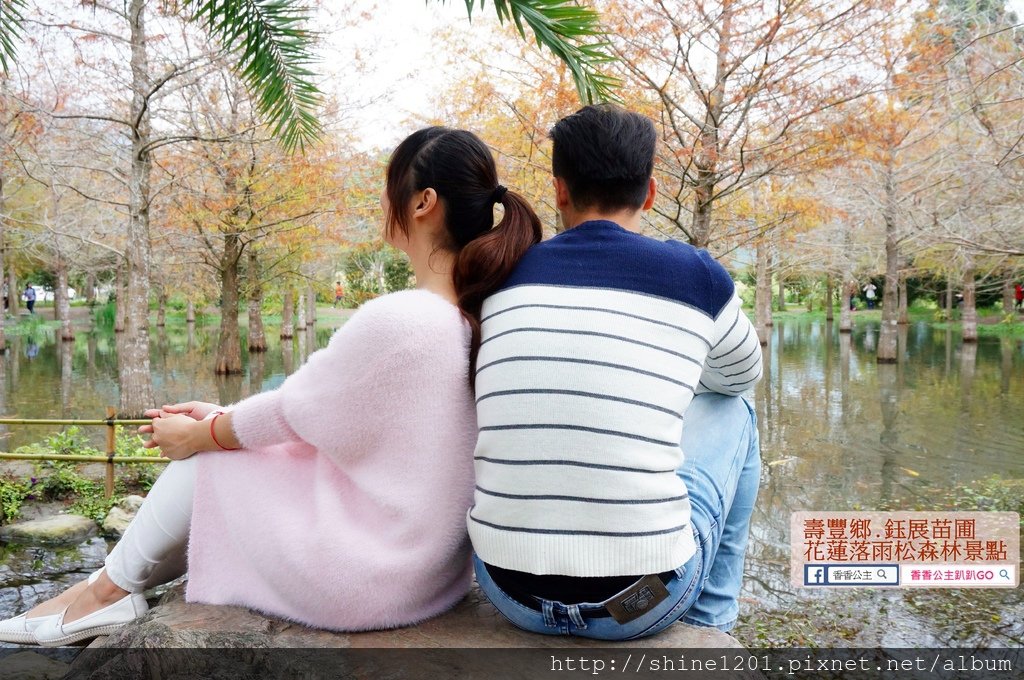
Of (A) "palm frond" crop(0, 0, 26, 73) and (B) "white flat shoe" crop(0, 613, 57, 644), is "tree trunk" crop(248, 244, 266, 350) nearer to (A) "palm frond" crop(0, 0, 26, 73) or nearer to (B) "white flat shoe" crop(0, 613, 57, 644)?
(A) "palm frond" crop(0, 0, 26, 73)

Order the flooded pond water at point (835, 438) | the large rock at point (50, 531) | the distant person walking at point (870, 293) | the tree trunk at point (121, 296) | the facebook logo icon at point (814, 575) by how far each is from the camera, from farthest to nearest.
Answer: the distant person walking at point (870, 293), the tree trunk at point (121, 296), the large rock at point (50, 531), the flooded pond water at point (835, 438), the facebook logo icon at point (814, 575)

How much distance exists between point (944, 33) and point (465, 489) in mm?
7993

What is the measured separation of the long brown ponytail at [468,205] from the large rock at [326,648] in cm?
58

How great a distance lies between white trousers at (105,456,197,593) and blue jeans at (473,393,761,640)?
72cm

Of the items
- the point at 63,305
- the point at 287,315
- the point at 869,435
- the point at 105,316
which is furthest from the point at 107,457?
the point at 105,316

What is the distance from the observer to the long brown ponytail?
1.64 m

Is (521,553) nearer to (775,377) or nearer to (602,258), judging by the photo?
(602,258)

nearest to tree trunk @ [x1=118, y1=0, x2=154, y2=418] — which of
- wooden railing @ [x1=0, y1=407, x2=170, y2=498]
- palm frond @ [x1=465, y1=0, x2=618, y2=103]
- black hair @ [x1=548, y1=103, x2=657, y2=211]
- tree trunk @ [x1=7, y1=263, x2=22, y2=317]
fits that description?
A: wooden railing @ [x1=0, y1=407, x2=170, y2=498]

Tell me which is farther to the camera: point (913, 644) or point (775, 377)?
point (775, 377)

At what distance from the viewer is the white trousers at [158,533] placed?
5.73 ft

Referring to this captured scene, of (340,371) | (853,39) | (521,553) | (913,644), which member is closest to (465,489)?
(521,553)

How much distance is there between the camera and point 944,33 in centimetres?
736

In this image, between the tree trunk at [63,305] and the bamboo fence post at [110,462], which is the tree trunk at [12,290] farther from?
the bamboo fence post at [110,462]

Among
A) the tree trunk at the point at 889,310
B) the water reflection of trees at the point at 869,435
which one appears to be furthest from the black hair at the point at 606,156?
the tree trunk at the point at 889,310
